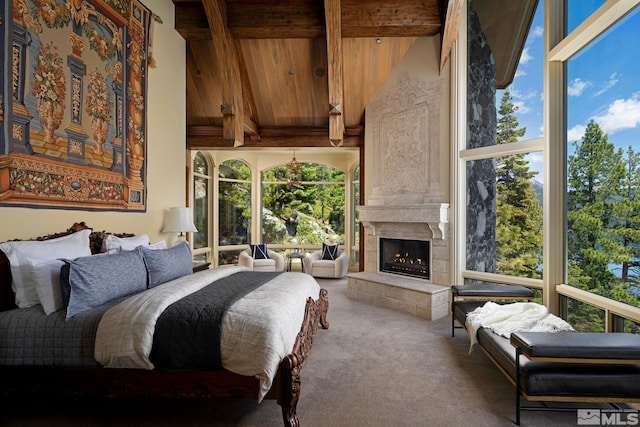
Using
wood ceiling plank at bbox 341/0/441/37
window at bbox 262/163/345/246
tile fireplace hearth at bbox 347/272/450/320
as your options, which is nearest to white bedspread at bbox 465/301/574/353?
tile fireplace hearth at bbox 347/272/450/320

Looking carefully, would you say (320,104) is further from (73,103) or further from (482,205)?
(73,103)

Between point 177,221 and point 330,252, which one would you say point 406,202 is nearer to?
point 330,252

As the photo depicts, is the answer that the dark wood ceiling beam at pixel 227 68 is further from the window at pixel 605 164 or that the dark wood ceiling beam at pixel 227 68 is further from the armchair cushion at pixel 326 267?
the window at pixel 605 164

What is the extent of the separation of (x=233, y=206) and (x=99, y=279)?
20.9 feet

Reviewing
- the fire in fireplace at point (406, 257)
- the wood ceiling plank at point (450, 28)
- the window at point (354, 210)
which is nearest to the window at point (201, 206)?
the window at point (354, 210)

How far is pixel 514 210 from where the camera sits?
13.7 ft

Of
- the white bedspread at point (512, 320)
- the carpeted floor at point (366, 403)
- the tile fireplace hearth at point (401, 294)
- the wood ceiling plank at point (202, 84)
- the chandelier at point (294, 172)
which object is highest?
the wood ceiling plank at point (202, 84)

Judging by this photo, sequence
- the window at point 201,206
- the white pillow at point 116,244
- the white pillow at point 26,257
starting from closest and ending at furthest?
the white pillow at point 26,257
the white pillow at point 116,244
the window at point 201,206

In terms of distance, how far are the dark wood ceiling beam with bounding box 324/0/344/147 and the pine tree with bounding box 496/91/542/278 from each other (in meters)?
2.16

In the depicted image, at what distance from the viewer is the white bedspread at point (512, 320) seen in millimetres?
2787

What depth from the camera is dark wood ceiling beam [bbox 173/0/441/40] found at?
4582 mm

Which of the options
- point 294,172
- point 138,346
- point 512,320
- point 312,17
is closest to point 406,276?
point 512,320

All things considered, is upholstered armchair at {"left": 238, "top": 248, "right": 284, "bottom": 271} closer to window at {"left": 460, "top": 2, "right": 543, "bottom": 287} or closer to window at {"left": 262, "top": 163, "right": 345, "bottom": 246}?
window at {"left": 262, "top": 163, "right": 345, "bottom": 246}

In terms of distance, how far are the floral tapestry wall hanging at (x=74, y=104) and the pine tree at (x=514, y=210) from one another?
430cm
